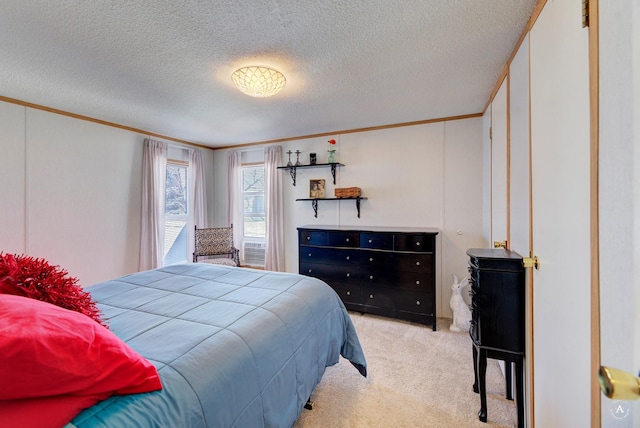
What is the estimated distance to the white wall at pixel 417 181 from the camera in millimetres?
3182

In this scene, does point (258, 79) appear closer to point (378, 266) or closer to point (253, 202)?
Result: point (378, 266)

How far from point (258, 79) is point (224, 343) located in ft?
5.73

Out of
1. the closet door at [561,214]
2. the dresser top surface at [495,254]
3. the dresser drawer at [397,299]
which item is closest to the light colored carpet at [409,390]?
the dresser drawer at [397,299]

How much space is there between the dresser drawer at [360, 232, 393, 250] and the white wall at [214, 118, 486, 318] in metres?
0.47

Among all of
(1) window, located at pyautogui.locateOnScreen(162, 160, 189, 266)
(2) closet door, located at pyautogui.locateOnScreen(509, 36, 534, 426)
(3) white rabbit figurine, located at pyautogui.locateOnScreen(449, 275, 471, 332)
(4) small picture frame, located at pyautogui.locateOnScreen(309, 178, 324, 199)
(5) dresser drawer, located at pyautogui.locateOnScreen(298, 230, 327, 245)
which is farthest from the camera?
(1) window, located at pyautogui.locateOnScreen(162, 160, 189, 266)

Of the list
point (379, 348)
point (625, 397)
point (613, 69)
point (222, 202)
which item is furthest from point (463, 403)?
point (222, 202)

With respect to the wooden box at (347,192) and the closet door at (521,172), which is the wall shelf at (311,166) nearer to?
the wooden box at (347,192)

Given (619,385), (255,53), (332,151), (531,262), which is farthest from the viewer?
(332,151)

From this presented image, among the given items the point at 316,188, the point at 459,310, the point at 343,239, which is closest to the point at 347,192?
the point at 316,188

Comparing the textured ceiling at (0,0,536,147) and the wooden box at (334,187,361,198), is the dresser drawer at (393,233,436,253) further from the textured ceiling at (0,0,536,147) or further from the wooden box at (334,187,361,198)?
the textured ceiling at (0,0,536,147)

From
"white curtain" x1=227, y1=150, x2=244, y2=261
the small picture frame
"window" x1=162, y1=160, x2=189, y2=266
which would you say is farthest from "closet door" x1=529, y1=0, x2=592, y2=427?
"window" x1=162, y1=160, x2=189, y2=266

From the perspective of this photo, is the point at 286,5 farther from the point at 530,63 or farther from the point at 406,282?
the point at 406,282

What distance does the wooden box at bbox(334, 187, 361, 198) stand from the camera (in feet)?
11.8

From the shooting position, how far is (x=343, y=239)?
3365 mm
